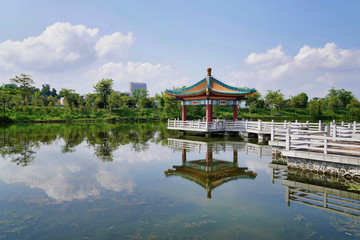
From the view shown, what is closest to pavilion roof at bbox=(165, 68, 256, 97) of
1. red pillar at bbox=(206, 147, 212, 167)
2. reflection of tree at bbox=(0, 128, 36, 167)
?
red pillar at bbox=(206, 147, 212, 167)

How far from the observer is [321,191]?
29.3ft

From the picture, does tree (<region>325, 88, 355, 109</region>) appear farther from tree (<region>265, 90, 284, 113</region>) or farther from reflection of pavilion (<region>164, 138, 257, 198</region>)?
reflection of pavilion (<region>164, 138, 257, 198</region>)

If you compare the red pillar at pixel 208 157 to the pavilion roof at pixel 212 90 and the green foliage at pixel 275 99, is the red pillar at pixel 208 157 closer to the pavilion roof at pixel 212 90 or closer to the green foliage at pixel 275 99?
the pavilion roof at pixel 212 90

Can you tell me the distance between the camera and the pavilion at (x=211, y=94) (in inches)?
1043

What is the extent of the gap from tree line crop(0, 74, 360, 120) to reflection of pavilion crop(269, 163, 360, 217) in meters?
43.0

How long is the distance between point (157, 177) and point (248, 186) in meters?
3.85

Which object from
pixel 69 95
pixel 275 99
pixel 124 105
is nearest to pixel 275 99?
pixel 275 99

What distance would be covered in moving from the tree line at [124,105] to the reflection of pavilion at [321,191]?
43.0 metres

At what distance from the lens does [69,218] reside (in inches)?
271

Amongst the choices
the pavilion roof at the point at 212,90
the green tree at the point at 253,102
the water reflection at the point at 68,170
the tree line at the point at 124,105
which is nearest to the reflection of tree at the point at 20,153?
the water reflection at the point at 68,170

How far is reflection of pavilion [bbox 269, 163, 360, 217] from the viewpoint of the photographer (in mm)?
7723

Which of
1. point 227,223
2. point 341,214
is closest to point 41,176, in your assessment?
point 227,223

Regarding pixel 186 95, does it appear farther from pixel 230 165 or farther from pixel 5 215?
pixel 5 215

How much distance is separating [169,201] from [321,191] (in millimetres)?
5467
